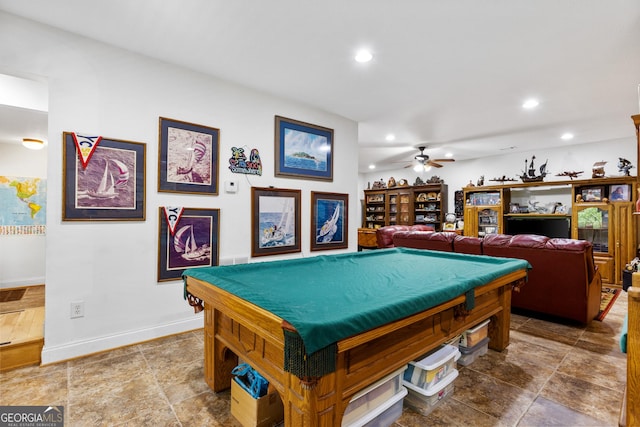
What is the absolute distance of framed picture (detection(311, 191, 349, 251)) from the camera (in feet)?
12.7

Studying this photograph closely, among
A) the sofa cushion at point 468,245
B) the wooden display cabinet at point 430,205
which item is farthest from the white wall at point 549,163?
the sofa cushion at point 468,245

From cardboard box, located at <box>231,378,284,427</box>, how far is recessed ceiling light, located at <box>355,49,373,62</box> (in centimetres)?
261

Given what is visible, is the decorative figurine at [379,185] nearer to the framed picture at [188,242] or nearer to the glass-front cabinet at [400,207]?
the glass-front cabinet at [400,207]

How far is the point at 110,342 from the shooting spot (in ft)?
8.04

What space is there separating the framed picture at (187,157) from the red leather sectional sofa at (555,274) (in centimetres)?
308

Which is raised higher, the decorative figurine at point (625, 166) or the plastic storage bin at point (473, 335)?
the decorative figurine at point (625, 166)

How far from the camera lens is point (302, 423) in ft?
3.52

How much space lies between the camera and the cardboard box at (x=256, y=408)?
146cm

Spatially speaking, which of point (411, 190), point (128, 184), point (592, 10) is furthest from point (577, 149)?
point (128, 184)

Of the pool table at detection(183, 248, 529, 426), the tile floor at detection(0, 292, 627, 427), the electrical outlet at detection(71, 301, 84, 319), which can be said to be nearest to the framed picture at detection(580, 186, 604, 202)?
the tile floor at detection(0, 292, 627, 427)

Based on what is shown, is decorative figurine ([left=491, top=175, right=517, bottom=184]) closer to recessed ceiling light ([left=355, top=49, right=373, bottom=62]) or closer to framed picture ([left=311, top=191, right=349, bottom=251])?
framed picture ([left=311, top=191, right=349, bottom=251])

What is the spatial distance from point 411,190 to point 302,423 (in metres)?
7.67

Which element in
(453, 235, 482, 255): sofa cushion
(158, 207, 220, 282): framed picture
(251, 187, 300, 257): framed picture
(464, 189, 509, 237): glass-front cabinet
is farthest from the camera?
(464, 189, 509, 237): glass-front cabinet

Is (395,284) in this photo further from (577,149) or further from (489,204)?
(577,149)
